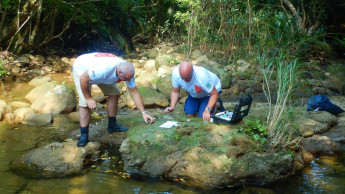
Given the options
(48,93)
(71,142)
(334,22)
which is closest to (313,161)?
(71,142)

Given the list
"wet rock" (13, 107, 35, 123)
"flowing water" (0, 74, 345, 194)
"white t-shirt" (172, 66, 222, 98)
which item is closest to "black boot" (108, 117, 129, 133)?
"flowing water" (0, 74, 345, 194)

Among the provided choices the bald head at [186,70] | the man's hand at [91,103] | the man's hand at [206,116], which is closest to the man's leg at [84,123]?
the man's hand at [91,103]

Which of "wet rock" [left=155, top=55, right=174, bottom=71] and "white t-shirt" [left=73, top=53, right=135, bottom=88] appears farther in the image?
"wet rock" [left=155, top=55, right=174, bottom=71]

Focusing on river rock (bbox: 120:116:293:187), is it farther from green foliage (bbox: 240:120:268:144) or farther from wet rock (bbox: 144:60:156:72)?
wet rock (bbox: 144:60:156:72)

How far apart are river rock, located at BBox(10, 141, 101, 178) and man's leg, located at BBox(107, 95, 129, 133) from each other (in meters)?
0.53

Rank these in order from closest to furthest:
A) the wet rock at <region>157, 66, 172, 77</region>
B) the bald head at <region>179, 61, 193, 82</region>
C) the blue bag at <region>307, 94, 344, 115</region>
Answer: the bald head at <region>179, 61, 193, 82</region> → the blue bag at <region>307, 94, 344, 115</region> → the wet rock at <region>157, 66, 172, 77</region>

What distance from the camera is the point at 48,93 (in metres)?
7.31

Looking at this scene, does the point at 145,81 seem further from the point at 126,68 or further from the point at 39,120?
the point at 126,68

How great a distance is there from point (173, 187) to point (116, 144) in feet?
4.42

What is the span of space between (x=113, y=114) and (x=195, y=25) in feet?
22.7

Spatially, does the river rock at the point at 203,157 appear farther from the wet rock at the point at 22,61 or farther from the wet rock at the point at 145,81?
the wet rock at the point at 22,61

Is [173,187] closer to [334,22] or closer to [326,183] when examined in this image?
[326,183]

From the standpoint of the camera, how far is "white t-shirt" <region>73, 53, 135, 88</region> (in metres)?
4.09

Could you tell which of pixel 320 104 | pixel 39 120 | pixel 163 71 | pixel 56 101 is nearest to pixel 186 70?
pixel 320 104
